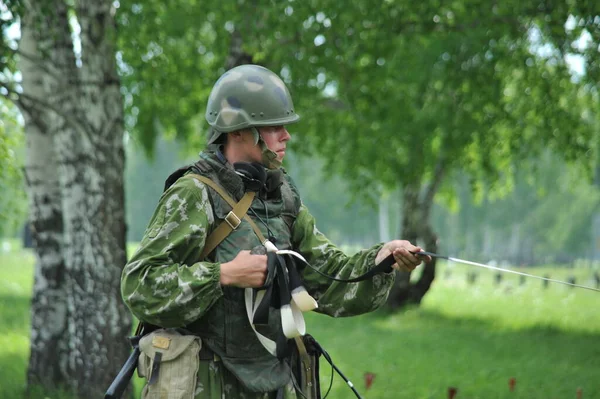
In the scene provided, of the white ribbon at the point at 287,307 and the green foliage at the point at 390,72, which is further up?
the green foliage at the point at 390,72

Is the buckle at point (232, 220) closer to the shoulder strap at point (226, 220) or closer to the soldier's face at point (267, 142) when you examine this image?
the shoulder strap at point (226, 220)

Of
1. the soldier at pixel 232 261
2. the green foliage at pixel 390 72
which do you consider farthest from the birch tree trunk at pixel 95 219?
the soldier at pixel 232 261

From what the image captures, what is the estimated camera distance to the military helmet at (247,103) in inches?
149

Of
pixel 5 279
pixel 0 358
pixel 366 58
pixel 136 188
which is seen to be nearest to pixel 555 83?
pixel 366 58

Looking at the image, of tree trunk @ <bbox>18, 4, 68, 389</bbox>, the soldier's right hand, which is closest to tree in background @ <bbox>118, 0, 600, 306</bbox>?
tree trunk @ <bbox>18, 4, 68, 389</bbox>

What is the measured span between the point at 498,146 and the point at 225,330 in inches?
448

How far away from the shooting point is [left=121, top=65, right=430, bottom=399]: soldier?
3414 mm

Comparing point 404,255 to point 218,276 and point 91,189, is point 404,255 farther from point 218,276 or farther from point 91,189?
point 91,189

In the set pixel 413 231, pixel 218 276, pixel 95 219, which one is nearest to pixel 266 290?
pixel 218 276

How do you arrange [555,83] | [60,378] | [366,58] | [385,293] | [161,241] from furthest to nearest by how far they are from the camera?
[366,58], [555,83], [60,378], [385,293], [161,241]

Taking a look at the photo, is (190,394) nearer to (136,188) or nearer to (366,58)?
(366,58)

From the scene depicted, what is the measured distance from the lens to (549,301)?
21.8 m

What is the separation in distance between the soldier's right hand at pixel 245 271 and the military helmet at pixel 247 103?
604mm

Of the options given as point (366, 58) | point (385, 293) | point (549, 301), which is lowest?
point (549, 301)
